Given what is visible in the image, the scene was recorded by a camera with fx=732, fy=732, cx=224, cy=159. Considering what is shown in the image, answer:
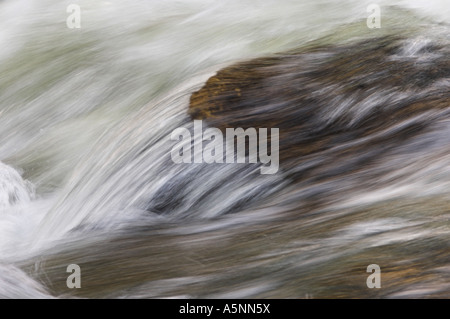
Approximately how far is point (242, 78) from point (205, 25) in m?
1.74

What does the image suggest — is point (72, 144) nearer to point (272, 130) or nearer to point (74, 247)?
point (74, 247)

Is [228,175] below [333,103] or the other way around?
below

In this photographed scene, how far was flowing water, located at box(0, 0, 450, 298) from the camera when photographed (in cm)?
392

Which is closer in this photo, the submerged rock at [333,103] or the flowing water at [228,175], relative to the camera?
the flowing water at [228,175]

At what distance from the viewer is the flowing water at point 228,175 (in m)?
3.92

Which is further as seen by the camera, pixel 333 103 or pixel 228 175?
pixel 333 103

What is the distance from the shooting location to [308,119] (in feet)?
15.6

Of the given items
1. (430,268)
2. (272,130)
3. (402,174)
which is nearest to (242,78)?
(272,130)

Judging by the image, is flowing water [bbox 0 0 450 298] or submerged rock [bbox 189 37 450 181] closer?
flowing water [bbox 0 0 450 298]

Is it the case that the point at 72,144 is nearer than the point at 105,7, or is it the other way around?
the point at 72,144

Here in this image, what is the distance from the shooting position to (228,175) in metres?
4.53
